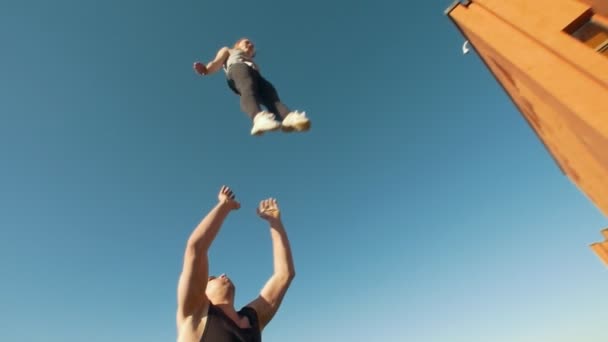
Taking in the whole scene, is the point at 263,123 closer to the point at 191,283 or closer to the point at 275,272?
the point at 275,272

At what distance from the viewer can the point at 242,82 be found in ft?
12.8

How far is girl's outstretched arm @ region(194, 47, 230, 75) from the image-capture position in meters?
4.27

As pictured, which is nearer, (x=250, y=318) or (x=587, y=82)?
(x=250, y=318)

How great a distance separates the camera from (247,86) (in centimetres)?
385

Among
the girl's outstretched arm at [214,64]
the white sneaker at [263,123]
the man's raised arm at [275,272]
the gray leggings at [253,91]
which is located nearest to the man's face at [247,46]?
the girl's outstretched arm at [214,64]

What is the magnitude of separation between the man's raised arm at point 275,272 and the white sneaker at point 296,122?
84 cm

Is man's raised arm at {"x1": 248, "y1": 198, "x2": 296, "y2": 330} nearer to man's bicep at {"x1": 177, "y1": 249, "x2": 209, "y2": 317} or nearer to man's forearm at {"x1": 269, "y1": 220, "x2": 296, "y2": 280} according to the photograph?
man's forearm at {"x1": 269, "y1": 220, "x2": 296, "y2": 280}

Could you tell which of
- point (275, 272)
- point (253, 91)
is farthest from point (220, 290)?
point (253, 91)

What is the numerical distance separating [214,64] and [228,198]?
7.85 feet

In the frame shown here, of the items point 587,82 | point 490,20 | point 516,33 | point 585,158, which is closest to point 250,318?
point 587,82

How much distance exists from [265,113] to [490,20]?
5576 mm

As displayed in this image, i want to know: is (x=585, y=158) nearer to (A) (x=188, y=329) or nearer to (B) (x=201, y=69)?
(B) (x=201, y=69)

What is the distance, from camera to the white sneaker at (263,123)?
11.0ft

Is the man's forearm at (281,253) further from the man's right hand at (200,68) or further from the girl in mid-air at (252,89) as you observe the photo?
the man's right hand at (200,68)
